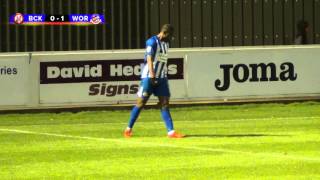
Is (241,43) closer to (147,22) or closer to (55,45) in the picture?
(147,22)

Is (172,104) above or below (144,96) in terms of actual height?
below

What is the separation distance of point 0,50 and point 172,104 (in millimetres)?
9272

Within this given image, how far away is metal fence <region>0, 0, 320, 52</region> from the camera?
26.8 metres

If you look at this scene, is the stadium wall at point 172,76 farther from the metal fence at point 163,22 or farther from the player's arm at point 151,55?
the metal fence at point 163,22

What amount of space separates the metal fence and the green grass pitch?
901 centimetres

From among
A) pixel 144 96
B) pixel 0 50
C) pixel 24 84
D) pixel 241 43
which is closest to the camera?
pixel 144 96

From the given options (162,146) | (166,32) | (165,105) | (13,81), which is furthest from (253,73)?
(162,146)

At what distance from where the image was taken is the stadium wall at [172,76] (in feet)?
60.4

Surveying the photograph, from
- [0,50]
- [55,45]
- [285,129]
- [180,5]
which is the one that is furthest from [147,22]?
[285,129]

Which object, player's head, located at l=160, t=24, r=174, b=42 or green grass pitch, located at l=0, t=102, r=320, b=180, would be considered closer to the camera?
green grass pitch, located at l=0, t=102, r=320, b=180

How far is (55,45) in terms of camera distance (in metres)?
27.0

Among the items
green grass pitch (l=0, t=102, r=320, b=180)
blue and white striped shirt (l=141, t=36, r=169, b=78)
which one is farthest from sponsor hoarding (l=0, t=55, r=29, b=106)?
blue and white striped shirt (l=141, t=36, r=169, b=78)

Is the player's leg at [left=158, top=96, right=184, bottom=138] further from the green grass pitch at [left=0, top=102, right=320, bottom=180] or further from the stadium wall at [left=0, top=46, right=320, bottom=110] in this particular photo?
the stadium wall at [left=0, top=46, right=320, bottom=110]

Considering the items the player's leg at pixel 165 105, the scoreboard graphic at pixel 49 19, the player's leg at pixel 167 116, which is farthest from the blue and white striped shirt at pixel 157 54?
the scoreboard graphic at pixel 49 19
